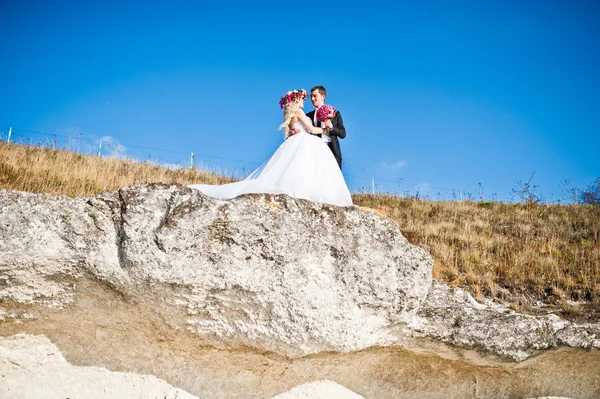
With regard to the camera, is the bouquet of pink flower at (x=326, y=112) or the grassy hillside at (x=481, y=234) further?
the grassy hillside at (x=481, y=234)

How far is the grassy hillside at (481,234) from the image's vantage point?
7.00 meters

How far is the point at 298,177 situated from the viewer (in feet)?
17.4

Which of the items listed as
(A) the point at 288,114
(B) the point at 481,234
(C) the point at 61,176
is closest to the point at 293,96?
(A) the point at 288,114

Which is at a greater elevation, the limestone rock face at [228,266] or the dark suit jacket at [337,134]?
the dark suit jacket at [337,134]

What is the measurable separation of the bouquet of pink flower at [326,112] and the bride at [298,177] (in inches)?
26.3

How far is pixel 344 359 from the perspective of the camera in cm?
458

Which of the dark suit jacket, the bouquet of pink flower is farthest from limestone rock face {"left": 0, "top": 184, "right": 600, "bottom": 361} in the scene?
the bouquet of pink flower

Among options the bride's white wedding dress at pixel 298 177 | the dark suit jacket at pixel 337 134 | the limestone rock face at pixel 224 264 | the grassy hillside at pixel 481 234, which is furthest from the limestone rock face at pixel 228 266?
the grassy hillside at pixel 481 234

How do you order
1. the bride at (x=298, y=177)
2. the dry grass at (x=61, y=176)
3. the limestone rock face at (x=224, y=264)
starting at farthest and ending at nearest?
the dry grass at (x=61, y=176) < the bride at (x=298, y=177) < the limestone rock face at (x=224, y=264)

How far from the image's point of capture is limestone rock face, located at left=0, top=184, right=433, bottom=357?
392cm

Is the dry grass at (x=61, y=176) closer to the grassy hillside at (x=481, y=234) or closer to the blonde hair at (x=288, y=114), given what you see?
the grassy hillside at (x=481, y=234)

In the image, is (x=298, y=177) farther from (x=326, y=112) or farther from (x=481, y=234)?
(x=481, y=234)

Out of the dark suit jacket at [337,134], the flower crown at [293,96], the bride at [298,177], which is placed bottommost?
the bride at [298,177]

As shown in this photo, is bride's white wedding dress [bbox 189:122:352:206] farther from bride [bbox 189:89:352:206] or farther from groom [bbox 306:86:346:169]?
groom [bbox 306:86:346:169]
